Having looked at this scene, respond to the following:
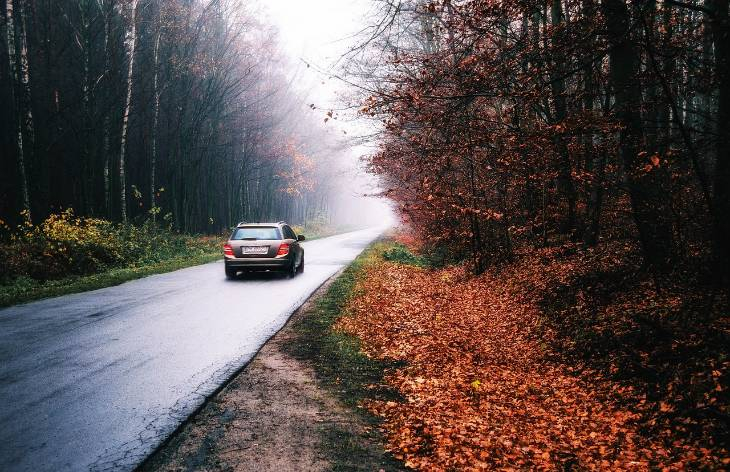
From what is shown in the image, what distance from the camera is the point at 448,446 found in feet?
13.1

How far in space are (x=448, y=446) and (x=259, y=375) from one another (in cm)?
269

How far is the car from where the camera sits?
14008 millimetres

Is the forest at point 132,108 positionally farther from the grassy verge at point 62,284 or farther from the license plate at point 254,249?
the license plate at point 254,249

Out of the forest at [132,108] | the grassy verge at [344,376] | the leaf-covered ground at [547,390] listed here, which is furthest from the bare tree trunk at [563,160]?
the forest at [132,108]

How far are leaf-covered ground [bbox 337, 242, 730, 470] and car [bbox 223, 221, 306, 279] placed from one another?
576 centimetres

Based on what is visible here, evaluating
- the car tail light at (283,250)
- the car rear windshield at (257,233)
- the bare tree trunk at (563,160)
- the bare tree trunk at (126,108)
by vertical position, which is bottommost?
the car tail light at (283,250)

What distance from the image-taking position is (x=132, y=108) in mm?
24000

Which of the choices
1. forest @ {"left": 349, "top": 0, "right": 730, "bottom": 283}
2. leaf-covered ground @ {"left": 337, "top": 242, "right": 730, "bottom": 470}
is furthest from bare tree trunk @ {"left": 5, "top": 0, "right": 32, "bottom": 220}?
leaf-covered ground @ {"left": 337, "top": 242, "right": 730, "bottom": 470}

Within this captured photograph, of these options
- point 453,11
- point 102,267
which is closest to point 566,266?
point 453,11

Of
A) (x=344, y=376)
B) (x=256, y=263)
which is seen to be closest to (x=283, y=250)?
(x=256, y=263)

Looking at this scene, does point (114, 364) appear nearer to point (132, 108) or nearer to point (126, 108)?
point (126, 108)

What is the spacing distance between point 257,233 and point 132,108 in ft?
47.7

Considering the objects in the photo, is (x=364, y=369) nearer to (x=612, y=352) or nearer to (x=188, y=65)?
(x=612, y=352)

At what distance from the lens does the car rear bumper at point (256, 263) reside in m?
14.0
